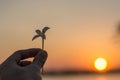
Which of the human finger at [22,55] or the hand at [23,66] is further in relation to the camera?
the human finger at [22,55]

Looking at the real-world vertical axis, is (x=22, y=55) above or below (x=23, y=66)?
above

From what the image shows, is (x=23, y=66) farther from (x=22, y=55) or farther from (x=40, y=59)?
(x=40, y=59)

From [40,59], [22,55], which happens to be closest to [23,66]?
[22,55]

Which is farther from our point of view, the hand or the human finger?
the human finger

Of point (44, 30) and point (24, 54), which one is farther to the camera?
point (44, 30)

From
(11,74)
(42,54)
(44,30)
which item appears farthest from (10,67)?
(44,30)

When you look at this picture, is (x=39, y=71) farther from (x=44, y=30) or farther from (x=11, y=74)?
(x=44, y=30)
